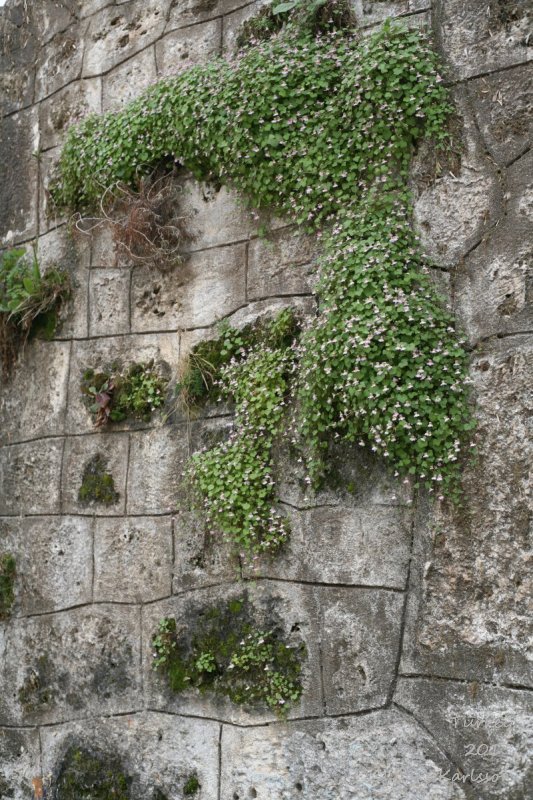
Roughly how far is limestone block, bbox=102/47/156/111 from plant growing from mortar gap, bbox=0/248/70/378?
3.01ft

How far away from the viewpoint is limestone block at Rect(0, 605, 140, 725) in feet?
12.9

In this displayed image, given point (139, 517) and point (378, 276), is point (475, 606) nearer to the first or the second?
point (378, 276)

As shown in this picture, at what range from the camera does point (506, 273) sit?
321cm

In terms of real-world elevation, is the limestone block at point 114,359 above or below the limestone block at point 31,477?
above

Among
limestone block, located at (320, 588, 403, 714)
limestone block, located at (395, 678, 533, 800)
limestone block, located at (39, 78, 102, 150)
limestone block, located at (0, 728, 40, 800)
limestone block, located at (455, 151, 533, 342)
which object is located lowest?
limestone block, located at (0, 728, 40, 800)

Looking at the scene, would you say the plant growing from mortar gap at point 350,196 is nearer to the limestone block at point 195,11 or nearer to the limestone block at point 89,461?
the limestone block at point 195,11

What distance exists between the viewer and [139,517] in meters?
4.00

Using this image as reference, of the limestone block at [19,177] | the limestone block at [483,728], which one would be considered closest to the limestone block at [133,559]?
the limestone block at [483,728]

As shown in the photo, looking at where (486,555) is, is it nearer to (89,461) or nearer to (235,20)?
(89,461)

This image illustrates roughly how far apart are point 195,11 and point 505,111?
180 centimetres

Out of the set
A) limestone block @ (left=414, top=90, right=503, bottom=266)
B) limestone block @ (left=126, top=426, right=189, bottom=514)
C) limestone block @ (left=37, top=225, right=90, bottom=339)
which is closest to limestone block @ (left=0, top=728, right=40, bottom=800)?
limestone block @ (left=126, top=426, right=189, bottom=514)

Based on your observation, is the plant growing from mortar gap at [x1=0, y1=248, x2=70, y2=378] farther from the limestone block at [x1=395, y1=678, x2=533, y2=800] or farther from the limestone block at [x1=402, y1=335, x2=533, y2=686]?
the limestone block at [x1=395, y1=678, x2=533, y2=800]

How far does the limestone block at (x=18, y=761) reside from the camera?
4.16 meters

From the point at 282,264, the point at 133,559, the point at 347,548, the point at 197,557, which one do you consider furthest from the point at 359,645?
the point at 282,264
